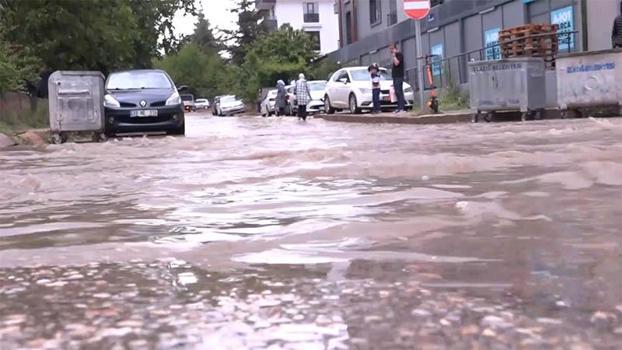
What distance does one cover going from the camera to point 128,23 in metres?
28.3

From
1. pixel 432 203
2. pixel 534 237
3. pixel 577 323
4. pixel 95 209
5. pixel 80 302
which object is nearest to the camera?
pixel 577 323

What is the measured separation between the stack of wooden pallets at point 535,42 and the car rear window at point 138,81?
778 centimetres

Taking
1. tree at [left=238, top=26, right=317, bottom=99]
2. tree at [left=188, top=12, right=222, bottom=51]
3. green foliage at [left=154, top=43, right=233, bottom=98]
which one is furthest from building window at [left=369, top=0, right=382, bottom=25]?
tree at [left=188, top=12, right=222, bottom=51]

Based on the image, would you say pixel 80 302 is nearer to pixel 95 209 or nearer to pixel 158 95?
pixel 95 209

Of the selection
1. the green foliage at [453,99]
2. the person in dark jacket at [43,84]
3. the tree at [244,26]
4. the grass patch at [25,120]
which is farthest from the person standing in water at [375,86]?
the tree at [244,26]

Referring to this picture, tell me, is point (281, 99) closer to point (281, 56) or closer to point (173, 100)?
point (281, 56)

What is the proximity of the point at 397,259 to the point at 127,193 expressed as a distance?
3.45 metres

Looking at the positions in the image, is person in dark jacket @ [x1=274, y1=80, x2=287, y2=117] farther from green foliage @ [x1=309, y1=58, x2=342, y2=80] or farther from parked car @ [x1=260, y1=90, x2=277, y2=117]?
green foliage @ [x1=309, y1=58, x2=342, y2=80]

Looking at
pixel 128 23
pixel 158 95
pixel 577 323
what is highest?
pixel 128 23

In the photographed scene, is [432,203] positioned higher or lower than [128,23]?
lower

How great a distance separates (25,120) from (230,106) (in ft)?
104

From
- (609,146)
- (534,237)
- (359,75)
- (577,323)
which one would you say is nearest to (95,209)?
(534,237)

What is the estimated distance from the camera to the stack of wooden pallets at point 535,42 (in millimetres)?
18359

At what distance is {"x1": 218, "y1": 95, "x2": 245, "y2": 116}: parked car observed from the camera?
51969 millimetres
